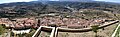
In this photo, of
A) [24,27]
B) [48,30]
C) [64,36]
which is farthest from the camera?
[24,27]

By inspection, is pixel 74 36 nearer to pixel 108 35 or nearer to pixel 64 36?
pixel 64 36

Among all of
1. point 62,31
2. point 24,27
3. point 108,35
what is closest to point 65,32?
point 62,31

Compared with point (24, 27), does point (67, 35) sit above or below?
above

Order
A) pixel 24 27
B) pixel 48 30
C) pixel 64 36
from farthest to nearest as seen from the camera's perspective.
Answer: pixel 24 27, pixel 48 30, pixel 64 36

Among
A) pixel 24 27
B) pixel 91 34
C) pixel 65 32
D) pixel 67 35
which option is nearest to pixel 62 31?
pixel 65 32

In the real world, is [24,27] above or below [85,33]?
below

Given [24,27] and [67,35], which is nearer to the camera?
[67,35]

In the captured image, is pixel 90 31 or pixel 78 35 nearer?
pixel 78 35

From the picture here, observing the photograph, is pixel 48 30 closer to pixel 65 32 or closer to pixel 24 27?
pixel 65 32

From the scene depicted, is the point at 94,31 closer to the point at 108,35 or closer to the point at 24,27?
the point at 108,35
